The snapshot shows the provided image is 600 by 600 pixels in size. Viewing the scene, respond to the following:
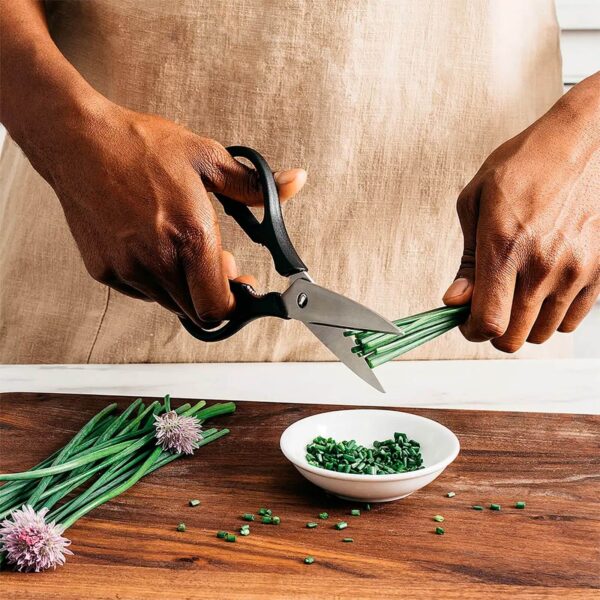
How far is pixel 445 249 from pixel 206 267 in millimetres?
558

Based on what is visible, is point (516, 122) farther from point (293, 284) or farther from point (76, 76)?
point (76, 76)

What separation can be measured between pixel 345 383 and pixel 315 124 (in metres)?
0.43

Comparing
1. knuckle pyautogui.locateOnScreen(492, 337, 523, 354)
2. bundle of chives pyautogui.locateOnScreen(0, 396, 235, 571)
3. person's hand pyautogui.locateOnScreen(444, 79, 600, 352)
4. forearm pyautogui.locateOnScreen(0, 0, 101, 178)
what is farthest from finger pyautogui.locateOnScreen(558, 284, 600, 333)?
forearm pyautogui.locateOnScreen(0, 0, 101, 178)

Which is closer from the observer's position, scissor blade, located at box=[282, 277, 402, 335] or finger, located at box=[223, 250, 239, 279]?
scissor blade, located at box=[282, 277, 402, 335]

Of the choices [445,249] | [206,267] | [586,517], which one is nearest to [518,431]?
[586,517]

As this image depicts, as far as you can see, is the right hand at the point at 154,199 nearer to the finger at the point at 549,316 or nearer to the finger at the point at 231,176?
the finger at the point at 231,176

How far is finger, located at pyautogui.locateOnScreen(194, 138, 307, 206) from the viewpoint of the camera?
952 mm

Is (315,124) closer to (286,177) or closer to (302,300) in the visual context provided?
(286,177)

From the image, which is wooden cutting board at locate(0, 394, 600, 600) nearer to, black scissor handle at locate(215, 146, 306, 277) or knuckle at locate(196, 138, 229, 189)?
black scissor handle at locate(215, 146, 306, 277)

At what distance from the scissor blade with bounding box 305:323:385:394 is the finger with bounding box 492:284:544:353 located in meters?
0.19

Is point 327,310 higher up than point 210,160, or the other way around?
point 210,160

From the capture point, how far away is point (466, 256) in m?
1.03

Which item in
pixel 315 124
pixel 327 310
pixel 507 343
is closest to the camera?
pixel 327 310

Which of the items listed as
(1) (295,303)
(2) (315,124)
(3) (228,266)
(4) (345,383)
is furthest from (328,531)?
(2) (315,124)
